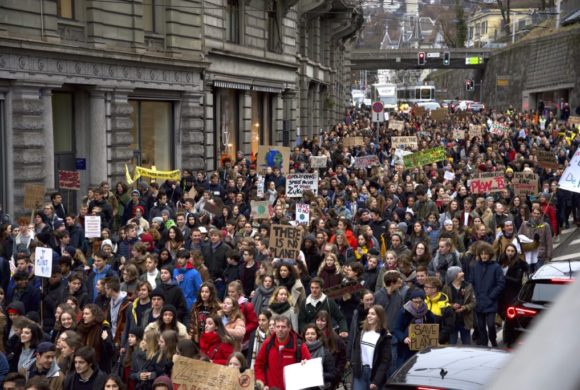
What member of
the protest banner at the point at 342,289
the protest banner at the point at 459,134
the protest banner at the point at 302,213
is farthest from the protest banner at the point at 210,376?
the protest banner at the point at 459,134

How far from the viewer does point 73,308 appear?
30.6 feet

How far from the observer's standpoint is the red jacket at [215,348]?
859 centimetres

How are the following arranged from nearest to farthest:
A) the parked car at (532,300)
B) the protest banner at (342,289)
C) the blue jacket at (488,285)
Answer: the parked car at (532,300) → the protest banner at (342,289) → the blue jacket at (488,285)

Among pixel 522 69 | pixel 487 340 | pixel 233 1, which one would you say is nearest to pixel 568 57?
pixel 522 69

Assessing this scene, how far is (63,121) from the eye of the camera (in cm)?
2419

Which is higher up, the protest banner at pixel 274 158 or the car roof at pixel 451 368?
the protest banner at pixel 274 158

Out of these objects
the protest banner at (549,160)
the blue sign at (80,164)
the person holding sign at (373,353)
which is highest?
the protest banner at (549,160)

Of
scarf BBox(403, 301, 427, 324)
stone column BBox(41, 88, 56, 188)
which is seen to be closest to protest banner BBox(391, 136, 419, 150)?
stone column BBox(41, 88, 56, 188)

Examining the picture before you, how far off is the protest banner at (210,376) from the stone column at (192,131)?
2233cm

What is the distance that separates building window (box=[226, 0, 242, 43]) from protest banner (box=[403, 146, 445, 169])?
11.0 meters

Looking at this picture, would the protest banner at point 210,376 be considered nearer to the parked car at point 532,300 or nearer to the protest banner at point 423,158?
the parked car at point 532,300

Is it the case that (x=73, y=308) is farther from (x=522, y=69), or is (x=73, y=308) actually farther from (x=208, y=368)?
(x=522, y=69)

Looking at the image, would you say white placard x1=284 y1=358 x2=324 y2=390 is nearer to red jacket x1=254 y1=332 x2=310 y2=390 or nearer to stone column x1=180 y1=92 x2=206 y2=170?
red jacket x1=254 y1=332 x2=310 y2=390

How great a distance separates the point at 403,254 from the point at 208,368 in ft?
15.0
